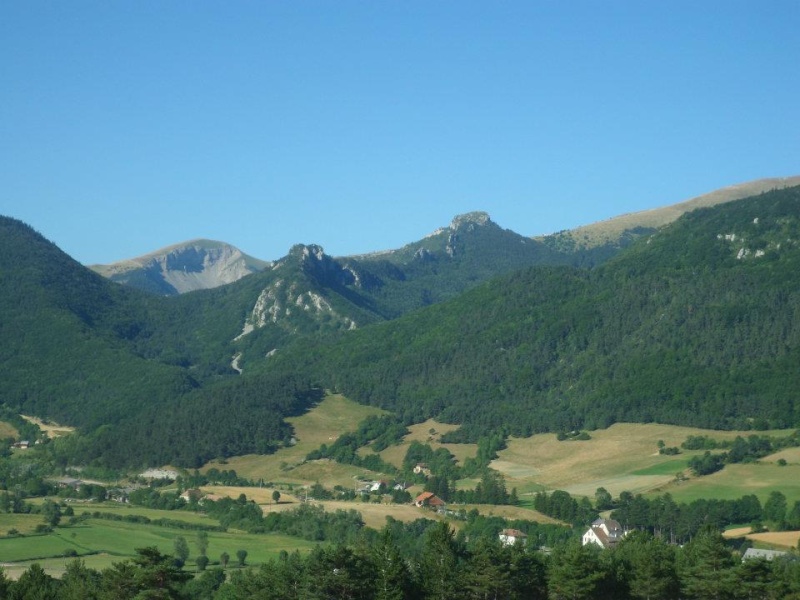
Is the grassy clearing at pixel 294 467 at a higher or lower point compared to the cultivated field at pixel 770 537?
higher

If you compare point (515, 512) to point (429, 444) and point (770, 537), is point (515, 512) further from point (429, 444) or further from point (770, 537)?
point (429, 444)

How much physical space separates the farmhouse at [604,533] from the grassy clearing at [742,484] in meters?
12.4

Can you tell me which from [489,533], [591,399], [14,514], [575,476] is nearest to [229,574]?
[489,533]

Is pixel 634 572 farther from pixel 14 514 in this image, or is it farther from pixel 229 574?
pixel 14 514

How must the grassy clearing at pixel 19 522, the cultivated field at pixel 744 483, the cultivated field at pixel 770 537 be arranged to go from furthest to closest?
the cultivated field at pixel 744 483, the grassy clearing at pixel 19 522, the cultivated field at pixel 770 537

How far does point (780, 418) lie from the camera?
536 ft

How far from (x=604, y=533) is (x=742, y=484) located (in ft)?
83.4

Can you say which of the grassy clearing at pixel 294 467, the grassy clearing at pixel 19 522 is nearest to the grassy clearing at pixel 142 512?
the grassy clearing at pixel 19 522

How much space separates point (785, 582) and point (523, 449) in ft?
350

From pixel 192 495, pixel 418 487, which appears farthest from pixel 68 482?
pixel 418 487

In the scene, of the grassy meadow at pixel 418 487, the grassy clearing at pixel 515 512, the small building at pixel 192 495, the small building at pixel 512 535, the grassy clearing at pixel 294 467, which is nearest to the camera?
the grassy meadow at pixel 418 487

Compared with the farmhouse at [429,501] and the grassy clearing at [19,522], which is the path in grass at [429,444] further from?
the grassy clearing at [19,522]

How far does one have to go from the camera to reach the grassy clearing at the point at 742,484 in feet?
421

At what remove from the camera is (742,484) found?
133250 millimetres
